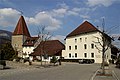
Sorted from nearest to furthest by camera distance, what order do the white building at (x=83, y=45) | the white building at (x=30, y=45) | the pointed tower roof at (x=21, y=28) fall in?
the white building at (x=83, y=45)
the white building at (x=30, y=45)
the pointed tower roof at (x=21, y=28)

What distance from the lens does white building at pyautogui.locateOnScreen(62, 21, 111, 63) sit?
7981 cm

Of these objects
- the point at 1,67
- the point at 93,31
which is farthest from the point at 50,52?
the point at 1,67

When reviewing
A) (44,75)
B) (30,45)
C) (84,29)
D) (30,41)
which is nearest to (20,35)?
(30,41)

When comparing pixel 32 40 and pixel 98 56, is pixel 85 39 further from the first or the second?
pixel 32 40

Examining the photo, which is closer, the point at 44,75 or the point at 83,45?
the point at 44,75

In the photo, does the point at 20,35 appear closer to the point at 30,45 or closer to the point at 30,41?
the point at 30,41

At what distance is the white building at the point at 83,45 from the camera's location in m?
79.8

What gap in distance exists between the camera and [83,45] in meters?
84.7

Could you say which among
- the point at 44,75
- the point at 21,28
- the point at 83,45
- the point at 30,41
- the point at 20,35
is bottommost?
the point at 44,75

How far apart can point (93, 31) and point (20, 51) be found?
4223 centimetres

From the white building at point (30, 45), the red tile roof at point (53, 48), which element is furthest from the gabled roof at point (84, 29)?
the white building at point (30, 45)

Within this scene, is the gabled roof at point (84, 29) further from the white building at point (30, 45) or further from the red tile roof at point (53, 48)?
the white building at point (30, 45)

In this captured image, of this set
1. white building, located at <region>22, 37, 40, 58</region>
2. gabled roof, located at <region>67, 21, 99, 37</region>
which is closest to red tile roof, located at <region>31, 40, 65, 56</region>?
gabled roof, located at <region>67, 21, 99, 37</region>

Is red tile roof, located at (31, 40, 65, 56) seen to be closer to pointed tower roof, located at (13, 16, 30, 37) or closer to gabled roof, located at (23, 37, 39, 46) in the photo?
gabled roof, located at (23, 37, 39, 46)
